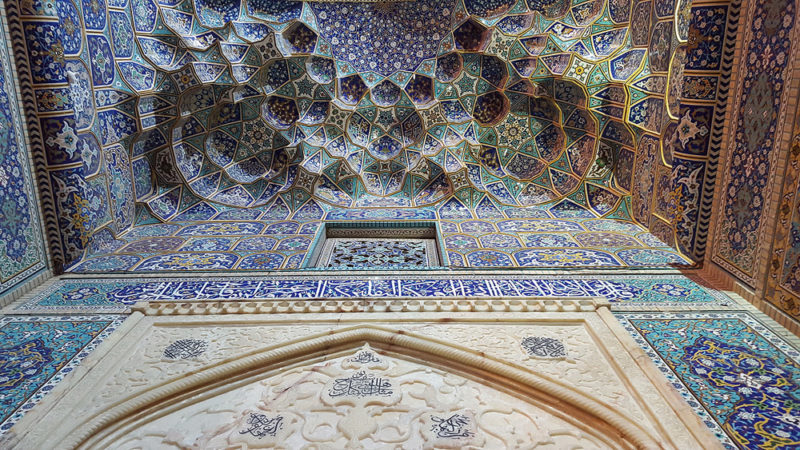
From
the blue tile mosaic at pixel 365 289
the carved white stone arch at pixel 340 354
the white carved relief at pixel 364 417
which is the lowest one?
the white carved relief at pixel 364 417

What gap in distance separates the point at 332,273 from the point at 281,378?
1.16m

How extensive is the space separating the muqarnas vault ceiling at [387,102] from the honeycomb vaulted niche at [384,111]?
16 mm

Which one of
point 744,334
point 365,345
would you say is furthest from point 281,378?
point 744,334

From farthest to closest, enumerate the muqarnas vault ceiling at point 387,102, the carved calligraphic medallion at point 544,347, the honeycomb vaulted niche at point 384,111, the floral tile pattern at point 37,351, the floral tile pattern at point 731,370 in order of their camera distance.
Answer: the muqarnas vault ceiling at point 387,102
the honeycomb vaulted niche at point 384,111
the carved calligraphic medallion at point 544,347
the floral tile pattern at point 37,351
the floral tile pattern at point 731,370

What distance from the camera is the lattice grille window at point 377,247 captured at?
420 cm

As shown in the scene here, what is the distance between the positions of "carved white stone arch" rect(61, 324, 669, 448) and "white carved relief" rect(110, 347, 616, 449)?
48mm

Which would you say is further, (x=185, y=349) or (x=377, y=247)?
(x=377, y=247)

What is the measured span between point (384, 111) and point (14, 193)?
3536 mm

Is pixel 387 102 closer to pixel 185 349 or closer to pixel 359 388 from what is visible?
pixel 185 349

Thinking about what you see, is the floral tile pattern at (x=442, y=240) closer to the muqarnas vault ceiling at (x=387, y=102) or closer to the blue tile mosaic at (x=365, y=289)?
the blue tile mosaic at (x=365, y=289)

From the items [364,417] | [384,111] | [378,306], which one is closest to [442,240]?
[378,306]

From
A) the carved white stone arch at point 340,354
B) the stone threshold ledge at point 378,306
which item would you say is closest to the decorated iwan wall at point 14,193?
the stone threshold ledge at point 378,306

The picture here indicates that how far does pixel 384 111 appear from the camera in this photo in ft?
17.9

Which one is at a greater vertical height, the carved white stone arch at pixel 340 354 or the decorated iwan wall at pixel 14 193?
the decorated iwan wall at pixel 14 193
